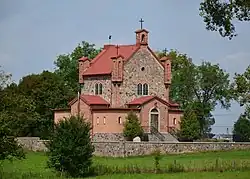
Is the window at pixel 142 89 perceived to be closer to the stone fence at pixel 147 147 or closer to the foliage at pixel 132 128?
the foliage at pixel 132 128

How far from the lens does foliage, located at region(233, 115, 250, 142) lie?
98594 mm

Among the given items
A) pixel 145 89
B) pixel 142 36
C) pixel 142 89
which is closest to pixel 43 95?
pixel 142 89

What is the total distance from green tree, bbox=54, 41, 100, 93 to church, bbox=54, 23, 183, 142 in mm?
14866

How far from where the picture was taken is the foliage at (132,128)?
237 ft

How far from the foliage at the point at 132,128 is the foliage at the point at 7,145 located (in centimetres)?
3834

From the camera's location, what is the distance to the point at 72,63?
10012cm

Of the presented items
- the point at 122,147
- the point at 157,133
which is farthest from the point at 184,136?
the point at 122,147

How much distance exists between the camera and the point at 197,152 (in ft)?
210

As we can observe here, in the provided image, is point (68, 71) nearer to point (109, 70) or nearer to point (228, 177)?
point (109, 70)

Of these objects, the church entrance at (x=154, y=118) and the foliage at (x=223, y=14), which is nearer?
the foliage at (x=223, y=14)

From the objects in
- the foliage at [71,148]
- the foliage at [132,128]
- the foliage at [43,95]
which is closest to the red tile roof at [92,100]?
the foliage at [132,128]

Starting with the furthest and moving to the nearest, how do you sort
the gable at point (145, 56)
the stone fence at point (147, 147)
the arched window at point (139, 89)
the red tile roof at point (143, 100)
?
the gable at point (145, 56)
the arched window at point (139, 89)
the red tile roof at point (143, 100)
the stone fence at point (147, 147)

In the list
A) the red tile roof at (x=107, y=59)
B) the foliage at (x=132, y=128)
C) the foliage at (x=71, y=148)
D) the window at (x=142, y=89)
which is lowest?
the foliage at (x=71, y=148)

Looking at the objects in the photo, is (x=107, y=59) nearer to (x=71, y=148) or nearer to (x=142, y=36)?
(x=142, y=36)
